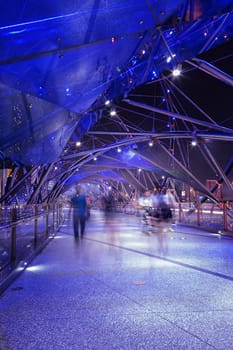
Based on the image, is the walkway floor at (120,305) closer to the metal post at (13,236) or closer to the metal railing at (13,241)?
the metal railing at (13,241)

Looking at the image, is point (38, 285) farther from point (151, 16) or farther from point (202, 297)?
point (151, 16)

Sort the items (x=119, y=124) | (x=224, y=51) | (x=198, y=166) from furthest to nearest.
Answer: (x=198, y=166)
(x=119, y=124)
(x=224, y=51)

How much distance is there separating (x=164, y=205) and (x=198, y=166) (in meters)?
23.4

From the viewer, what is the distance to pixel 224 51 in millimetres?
17531

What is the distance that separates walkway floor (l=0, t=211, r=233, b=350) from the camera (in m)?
3.59

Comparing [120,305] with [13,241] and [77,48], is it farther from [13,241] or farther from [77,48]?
[77,48]

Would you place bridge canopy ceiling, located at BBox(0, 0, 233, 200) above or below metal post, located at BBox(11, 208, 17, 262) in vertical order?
above

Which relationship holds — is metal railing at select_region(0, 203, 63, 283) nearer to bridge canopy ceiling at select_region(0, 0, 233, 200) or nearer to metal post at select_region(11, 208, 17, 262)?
metal post at select_region(11, 208, 17, 262)

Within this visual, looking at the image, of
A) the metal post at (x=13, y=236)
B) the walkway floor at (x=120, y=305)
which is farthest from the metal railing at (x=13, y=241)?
the walkway floor at (x=120, y=305)

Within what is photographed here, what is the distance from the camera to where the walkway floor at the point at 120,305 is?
3.59 metres

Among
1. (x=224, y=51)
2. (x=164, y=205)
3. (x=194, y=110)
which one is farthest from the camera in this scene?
(x=194, y=110)

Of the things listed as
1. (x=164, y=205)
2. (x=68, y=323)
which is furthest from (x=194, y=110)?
(x=68, y=323)

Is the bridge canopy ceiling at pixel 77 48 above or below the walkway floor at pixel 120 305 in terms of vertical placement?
above

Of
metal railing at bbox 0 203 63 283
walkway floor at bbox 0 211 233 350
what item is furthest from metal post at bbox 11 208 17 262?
walkway floor at bbox 0 211 233 350
